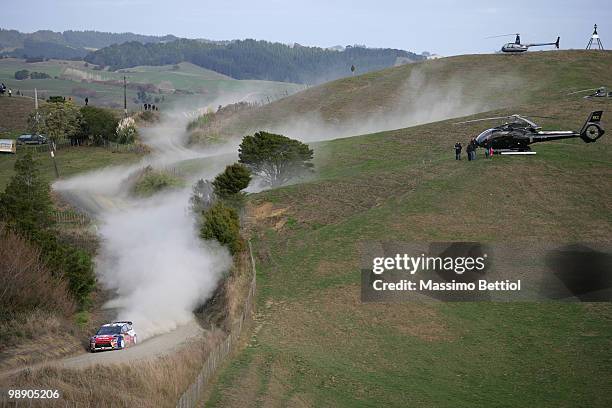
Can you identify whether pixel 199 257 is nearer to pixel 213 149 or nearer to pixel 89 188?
pixel 89 188

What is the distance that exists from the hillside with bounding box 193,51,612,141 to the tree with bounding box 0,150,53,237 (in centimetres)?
5857

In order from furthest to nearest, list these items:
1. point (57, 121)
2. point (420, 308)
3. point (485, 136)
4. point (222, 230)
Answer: point (57, 121) → point (485, 136) → point (222, 230) → point (420, 308)

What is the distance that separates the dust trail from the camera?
41.8m

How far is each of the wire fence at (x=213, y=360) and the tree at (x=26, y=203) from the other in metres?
12.6

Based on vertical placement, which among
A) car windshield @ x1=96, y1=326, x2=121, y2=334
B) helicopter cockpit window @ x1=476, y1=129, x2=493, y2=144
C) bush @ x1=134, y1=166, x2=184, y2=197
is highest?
helicopter cockpit window @ x1=476, y1=129, x2=493, y2=144

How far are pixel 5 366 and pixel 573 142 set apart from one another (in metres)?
54.5

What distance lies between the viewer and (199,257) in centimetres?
4722

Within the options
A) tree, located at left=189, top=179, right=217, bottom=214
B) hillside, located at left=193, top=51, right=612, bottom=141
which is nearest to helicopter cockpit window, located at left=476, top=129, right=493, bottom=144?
tree, located at left=189, top=179, right=217, bottom=214

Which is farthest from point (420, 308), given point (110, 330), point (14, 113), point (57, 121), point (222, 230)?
point (14, 113)

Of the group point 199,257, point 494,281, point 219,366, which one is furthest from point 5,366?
point 494,281

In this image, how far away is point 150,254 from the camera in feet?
168

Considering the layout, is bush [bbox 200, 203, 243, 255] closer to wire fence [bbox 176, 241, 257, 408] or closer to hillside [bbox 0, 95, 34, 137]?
wire fence [bbox 176, 241, 257, 408]

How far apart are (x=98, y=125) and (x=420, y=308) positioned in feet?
259

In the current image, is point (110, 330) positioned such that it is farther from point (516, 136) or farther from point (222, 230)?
point (516, 136)
